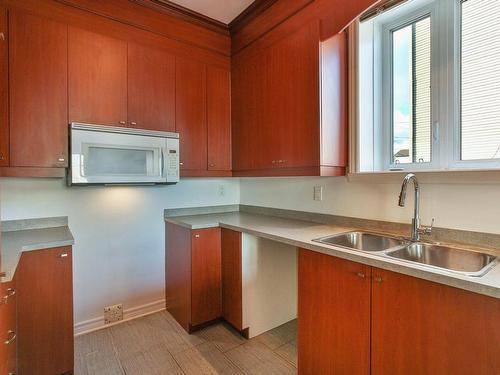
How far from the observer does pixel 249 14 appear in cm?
226

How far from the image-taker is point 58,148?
5.83 ft

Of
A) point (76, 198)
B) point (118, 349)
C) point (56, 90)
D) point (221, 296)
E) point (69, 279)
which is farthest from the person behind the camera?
point (221, 296)

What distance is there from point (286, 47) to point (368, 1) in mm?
602

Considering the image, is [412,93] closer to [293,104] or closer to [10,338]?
[293,104]

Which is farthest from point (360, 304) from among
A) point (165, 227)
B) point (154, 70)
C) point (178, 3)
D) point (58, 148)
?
point (178, 3)

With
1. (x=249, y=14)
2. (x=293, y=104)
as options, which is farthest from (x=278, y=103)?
(x=249, y=14)

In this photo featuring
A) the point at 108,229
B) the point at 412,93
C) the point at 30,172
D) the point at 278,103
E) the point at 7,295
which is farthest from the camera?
the point at 108,229

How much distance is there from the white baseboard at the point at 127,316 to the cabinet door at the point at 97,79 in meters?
1.55

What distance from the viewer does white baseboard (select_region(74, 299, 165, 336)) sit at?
7.02 feet

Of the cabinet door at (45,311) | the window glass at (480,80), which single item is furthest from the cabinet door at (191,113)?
the window glass at (480,80)

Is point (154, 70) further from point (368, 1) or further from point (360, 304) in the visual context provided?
point (360, 304)

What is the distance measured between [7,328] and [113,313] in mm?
1168

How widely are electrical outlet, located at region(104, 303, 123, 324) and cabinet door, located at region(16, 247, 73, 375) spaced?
59cm

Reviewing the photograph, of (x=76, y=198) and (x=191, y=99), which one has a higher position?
(x=191, y=99)
